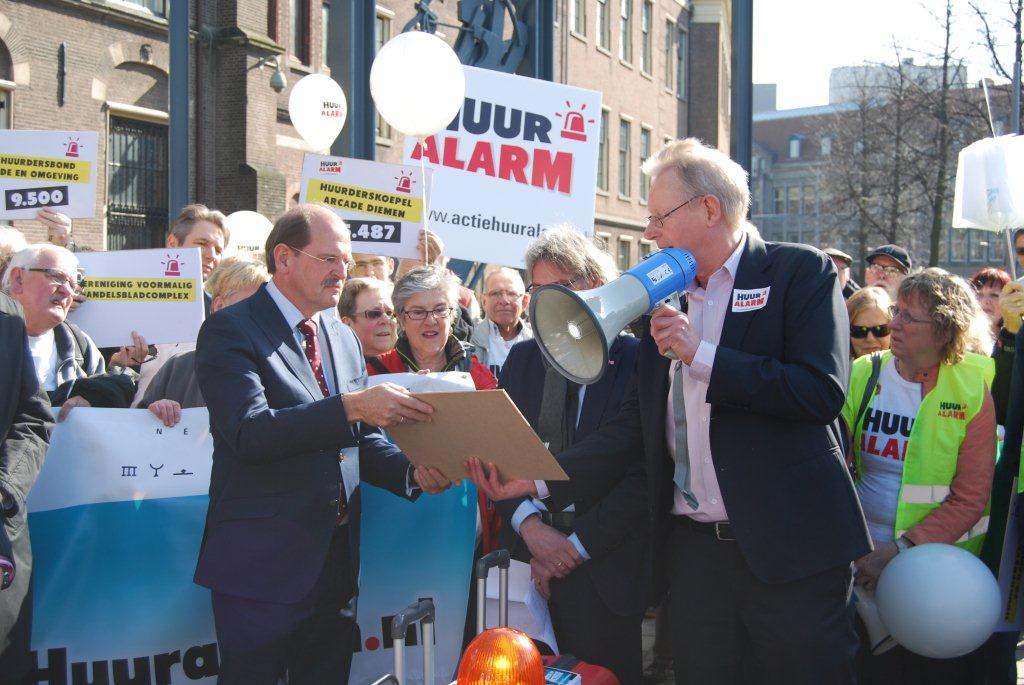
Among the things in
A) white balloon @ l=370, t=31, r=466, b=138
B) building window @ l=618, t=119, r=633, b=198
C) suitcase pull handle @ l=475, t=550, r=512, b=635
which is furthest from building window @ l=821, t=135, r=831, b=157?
suitcase pull handle @ l=475, t=550, r=512, b=635

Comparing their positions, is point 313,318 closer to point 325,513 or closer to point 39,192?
point 325,513

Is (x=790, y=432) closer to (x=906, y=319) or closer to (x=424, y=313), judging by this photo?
(x=906, y=319)

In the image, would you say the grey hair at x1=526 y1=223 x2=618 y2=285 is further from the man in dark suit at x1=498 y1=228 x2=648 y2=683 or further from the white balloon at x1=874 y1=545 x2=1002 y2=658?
the white balloon at x1=874 y1=545 x2=1002 y2=658

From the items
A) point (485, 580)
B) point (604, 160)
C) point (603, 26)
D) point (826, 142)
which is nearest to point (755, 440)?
point (485, 580)

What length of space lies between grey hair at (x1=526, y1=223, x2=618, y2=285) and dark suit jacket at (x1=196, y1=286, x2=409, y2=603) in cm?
94

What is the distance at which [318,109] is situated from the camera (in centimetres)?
1059

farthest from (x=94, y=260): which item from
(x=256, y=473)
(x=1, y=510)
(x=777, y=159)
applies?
(x=777, y=159)

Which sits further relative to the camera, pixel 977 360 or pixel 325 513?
pixel 977 360

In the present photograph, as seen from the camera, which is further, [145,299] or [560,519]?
[145,299]

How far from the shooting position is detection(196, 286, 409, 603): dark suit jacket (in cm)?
297

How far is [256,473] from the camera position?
311 centimetres

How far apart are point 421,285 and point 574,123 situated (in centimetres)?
301

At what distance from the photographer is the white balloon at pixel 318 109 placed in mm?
10594

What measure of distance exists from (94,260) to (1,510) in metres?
1.95
